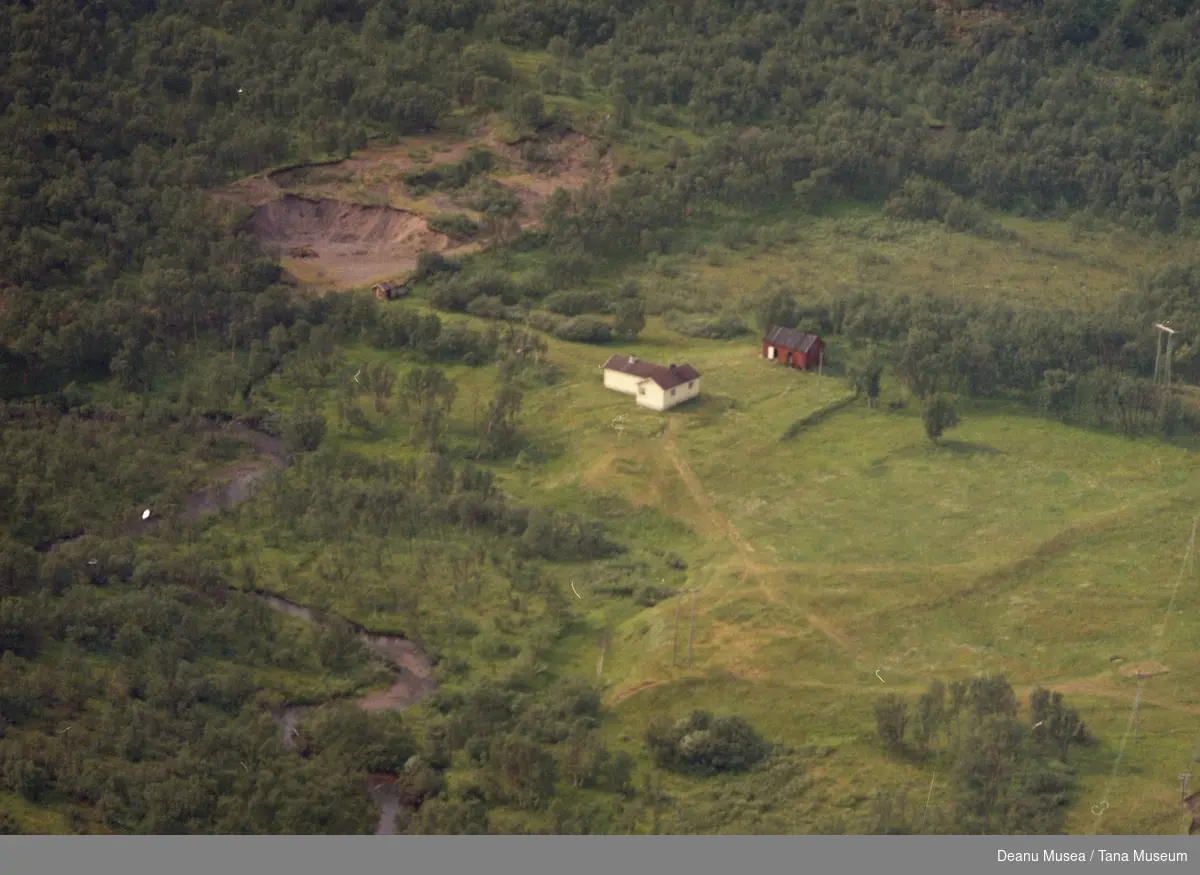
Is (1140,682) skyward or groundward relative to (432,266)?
skyward

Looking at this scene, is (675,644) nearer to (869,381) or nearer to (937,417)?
(937,417)

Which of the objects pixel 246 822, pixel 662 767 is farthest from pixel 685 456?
pixel 246 822

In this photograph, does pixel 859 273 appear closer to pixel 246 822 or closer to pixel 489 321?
pixel 489 321

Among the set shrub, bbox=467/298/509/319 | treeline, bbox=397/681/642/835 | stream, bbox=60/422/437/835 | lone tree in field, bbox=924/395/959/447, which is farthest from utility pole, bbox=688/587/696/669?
shrub, bbox=467/298/509/319

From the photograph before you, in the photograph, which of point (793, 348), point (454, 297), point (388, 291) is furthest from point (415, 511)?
point (388, 291)

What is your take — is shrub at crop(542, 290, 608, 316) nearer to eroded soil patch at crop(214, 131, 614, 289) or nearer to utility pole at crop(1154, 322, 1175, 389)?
eroded soil patch at crop(214, 131, 614, 289)

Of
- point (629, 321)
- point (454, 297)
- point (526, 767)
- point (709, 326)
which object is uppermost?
point (526, 767)
